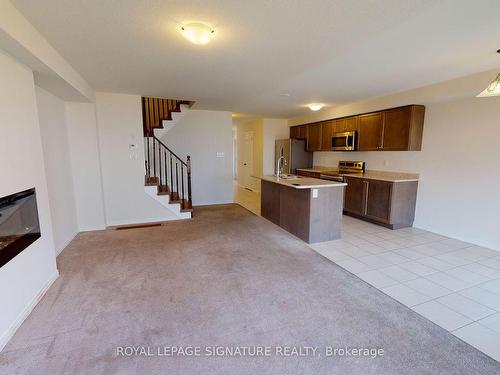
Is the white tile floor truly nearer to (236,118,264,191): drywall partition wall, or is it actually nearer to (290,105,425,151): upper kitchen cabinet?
(290,105,425,151): upper kitchen cabinet

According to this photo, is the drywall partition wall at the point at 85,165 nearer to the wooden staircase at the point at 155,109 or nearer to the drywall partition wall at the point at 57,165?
the drywall partition wall at the point at 57,165

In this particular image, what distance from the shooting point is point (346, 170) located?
5.84m

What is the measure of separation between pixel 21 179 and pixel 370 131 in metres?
5.43

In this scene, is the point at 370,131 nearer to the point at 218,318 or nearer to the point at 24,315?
the point at 218,318

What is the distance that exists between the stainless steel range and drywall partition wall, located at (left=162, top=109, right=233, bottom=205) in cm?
254

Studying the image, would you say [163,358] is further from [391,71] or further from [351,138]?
[351,138]

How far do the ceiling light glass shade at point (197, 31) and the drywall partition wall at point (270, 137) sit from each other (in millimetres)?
5349

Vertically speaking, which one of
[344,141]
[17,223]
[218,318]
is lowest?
[218,318]

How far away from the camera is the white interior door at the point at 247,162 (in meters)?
8.50

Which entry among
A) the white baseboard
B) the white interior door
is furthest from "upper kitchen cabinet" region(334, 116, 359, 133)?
the white baseboard

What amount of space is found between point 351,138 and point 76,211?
5.59 metres

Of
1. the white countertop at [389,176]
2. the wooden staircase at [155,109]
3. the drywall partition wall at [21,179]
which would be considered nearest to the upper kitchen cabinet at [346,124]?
the white countertop at [389,176]

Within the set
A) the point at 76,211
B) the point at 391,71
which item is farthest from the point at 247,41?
the point at 76,211

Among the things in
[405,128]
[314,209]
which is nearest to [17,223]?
[314,209]
